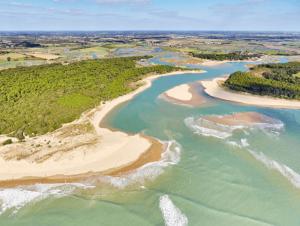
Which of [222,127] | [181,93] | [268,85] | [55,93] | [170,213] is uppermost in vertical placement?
[268,85]

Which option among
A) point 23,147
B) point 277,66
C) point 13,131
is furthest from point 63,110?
point 277,66

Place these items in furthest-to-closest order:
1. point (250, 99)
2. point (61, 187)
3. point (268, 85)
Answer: point (268, 85) < point (250, 99) < point (61, 187)

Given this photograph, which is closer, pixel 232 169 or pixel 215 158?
pixel 232 169

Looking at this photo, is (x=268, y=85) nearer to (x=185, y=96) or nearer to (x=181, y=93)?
(x=185, y=96)

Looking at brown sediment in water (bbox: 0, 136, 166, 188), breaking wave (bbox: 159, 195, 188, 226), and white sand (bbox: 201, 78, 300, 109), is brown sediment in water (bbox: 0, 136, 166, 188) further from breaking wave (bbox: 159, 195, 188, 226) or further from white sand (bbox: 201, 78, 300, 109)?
white sand (bbox: 201, 78, 300, 109)

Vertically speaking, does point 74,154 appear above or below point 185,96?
below

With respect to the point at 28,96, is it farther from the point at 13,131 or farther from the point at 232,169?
the point at 232,169

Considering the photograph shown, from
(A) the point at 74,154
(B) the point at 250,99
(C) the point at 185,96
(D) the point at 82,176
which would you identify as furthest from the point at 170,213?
(B) the point at 250,99

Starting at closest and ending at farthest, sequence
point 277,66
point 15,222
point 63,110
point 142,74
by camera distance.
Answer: point 15,222 → point 63,110 → point 142,74 → point 277,66
